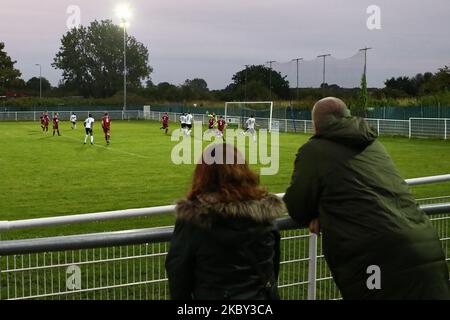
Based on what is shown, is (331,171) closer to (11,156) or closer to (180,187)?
(180,187)

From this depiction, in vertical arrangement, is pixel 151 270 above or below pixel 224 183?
below

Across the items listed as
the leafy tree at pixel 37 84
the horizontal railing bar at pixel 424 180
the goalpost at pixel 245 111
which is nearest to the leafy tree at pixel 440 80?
the goalpost at pixel 245 111

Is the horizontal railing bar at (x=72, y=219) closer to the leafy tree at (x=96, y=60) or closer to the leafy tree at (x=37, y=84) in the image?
the leafy tree at (x=96, y=60)

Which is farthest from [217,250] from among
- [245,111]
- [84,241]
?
[245,111]

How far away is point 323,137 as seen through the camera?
3080mm

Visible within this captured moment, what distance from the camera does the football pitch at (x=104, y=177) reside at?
12.1 metres

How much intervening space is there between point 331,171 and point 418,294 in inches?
27.8

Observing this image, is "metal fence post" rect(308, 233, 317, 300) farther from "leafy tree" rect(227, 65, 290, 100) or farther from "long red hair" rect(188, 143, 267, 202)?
"leafy tree" rect(227, 65, 290, 100)

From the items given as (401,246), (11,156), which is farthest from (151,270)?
(11,156)

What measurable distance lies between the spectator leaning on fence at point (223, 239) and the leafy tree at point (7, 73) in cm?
9702

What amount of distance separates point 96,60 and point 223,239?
113 m

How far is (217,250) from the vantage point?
2568mm

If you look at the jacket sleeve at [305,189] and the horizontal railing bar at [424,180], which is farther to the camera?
the horizontal railing bar at [424,180]

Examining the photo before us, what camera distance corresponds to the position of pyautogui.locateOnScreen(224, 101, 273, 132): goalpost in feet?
165
